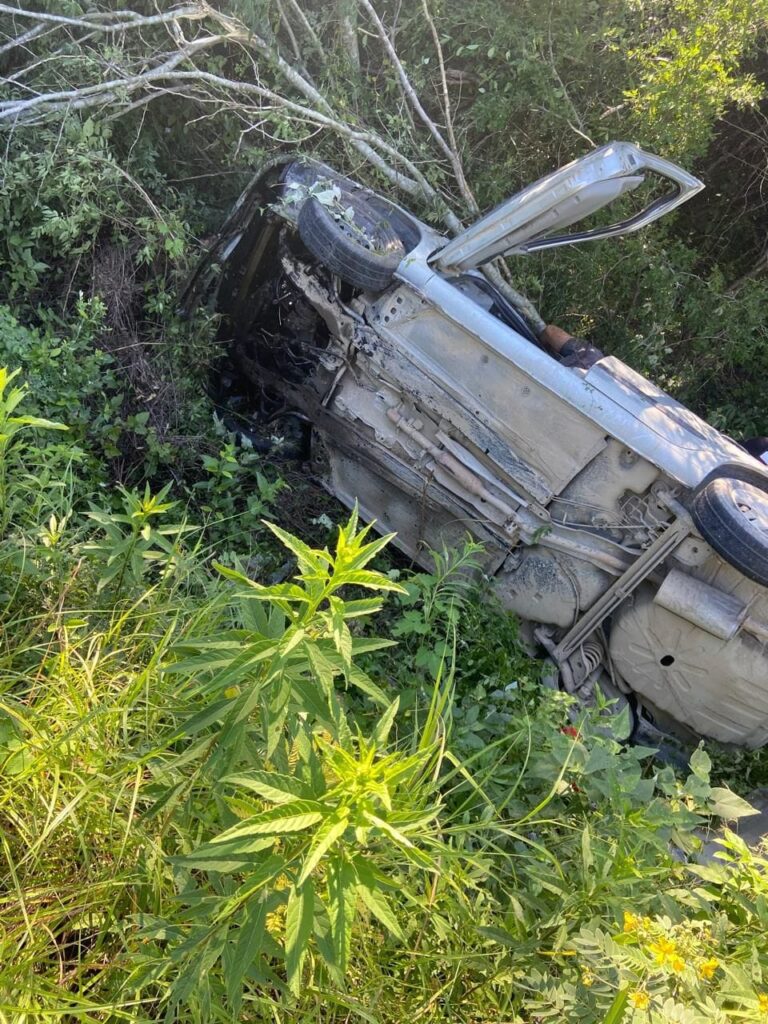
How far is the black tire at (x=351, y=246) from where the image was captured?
3.46 m

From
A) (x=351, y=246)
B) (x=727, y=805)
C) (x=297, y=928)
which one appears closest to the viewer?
(x=297, y=928)

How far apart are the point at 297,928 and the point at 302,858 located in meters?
0.12

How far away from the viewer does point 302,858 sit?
A: 1.32m

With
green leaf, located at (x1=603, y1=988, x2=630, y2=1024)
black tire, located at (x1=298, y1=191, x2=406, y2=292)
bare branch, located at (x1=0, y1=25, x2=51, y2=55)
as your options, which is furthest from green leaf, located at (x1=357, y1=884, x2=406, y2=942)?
bare branch, located at (x1=0, y1=25, x2=51, y2=55)

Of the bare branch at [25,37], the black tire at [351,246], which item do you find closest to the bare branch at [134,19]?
the bare branch at [25,37]

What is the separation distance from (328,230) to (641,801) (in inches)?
105

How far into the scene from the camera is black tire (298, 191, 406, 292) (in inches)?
136

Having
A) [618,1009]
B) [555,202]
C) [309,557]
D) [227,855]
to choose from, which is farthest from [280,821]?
[555,202]

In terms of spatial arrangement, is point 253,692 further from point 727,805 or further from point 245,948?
point 727,805

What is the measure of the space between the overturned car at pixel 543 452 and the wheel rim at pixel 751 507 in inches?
0.5

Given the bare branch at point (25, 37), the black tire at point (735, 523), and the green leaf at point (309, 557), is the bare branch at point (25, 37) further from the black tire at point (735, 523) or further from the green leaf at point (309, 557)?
the black tire at point (735, 523)

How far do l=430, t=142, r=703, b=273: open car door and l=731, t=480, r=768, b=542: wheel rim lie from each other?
1.39 metres

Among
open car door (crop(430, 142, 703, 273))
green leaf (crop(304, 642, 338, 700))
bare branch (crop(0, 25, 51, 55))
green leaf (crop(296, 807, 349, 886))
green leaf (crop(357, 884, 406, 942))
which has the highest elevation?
open car door (crop(430, 142, 703, 273))

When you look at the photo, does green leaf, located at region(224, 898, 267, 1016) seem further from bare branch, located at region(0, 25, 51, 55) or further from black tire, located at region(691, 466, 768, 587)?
bare branch, located at region(0, 25, 51, 55)
